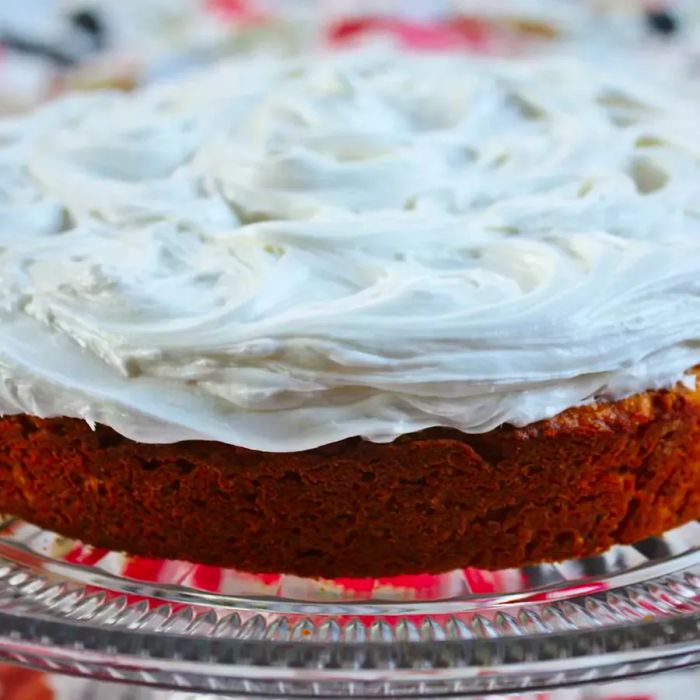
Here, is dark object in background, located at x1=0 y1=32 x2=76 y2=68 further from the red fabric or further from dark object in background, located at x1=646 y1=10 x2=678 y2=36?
dark object in background, located at x1=646 y1=10 x2=678 y2=36

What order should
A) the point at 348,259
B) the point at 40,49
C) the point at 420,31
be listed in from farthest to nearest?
the point at 420,31 < the point at 40,49 < the point at 348,259

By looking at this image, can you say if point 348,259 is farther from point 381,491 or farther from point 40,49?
point 40,49

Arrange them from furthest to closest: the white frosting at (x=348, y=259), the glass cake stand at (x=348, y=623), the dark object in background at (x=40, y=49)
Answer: the dark object in background at (x=40, y=49) < the white frosting at (x=348, y=259) < the glass cake stand at (x=348, y=623)

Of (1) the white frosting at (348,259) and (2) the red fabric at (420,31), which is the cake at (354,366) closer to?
(1) the white frosting at (348,259)

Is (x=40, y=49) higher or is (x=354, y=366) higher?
(x=40, y=49)

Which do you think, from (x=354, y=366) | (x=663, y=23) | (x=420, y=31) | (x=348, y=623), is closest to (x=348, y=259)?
(x=354, y=366)

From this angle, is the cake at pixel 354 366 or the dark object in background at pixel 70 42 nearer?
the cake at pixel 354 366

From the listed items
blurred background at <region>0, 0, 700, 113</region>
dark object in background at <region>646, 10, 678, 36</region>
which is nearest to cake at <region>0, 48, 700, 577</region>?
blurred background at <region>0, 0, 700, 113</region>

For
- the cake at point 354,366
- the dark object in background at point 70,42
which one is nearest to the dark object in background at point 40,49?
the dark object in background at point 70,42
